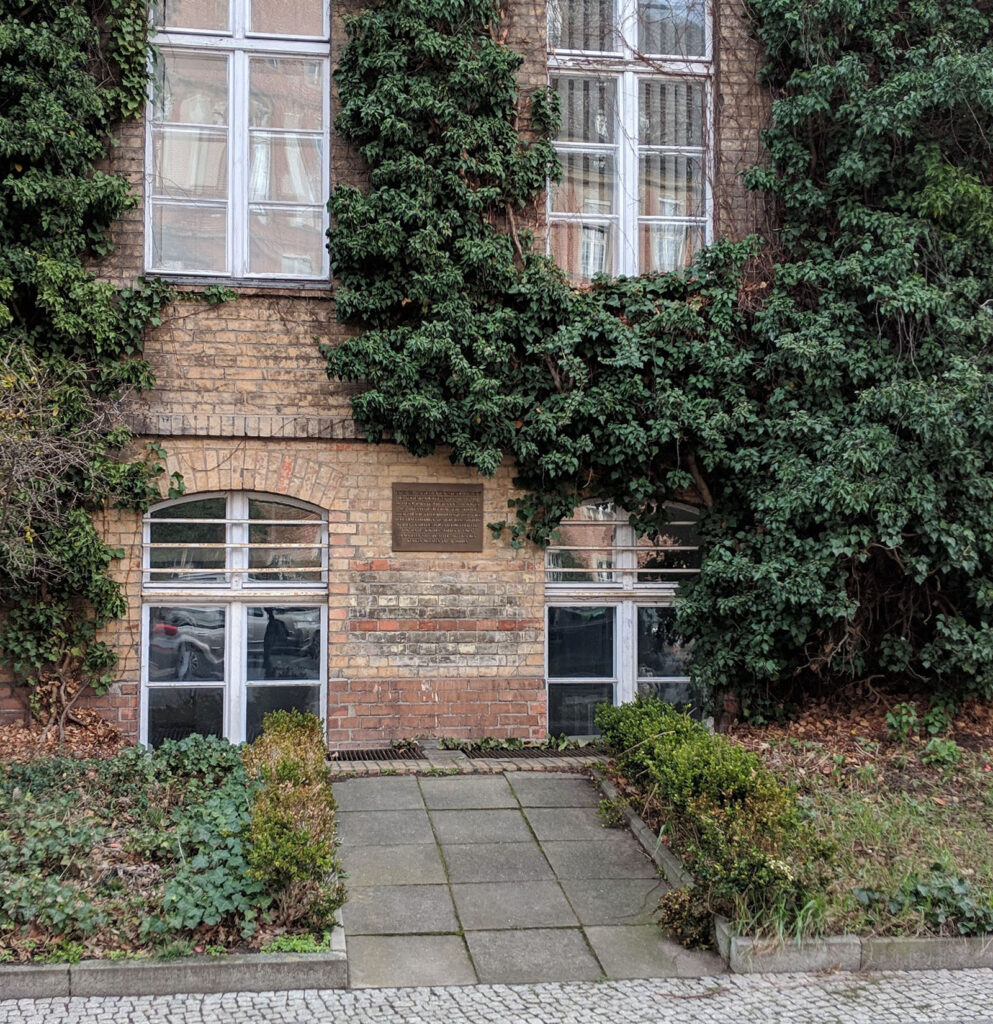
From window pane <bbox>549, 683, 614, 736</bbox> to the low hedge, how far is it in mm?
2555

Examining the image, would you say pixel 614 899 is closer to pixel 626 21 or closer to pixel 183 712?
pixel 183 712

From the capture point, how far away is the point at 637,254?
959 cm

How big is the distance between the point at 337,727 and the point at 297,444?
232cm

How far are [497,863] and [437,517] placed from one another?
11.4ft

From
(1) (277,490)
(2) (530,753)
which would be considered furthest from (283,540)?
(2) (530,753)

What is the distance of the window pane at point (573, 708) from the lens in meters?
9.42

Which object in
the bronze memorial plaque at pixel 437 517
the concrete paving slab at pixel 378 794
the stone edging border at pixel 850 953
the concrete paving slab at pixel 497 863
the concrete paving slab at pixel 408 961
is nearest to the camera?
the concrete paving slab at pixel 408 961

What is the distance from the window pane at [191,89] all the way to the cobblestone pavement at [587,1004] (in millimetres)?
6936

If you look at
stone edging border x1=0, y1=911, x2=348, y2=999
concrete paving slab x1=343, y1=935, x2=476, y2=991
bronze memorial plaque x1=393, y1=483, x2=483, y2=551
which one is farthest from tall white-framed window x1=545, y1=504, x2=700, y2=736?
stone edging border x1=0, y1=911, x2=348, y2=999

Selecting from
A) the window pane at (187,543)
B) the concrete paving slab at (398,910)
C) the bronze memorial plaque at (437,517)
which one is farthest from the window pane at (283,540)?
the concrete paving slab at (398,910)

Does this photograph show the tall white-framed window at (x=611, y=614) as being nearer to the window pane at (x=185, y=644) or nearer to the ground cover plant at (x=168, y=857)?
the window pane at (x=185, y=644)

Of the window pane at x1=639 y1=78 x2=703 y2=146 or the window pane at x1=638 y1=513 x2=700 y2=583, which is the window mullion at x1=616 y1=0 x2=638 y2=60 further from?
the window pane at x1=638 y1=513 x2=700 y2=583

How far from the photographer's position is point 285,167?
9141mm

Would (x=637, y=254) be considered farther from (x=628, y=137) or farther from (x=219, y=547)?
(x=219, y=547)
